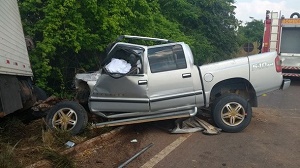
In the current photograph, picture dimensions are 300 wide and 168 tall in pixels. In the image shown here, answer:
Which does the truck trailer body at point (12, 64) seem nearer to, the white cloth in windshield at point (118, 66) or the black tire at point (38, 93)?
the black tire at point (38, 93)

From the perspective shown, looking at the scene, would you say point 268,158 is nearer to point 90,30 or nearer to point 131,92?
point 131,92

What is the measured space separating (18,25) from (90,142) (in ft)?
13.2

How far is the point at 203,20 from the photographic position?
18.6 m

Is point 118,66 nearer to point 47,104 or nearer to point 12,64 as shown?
point 12,64

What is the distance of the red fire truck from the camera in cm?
1498

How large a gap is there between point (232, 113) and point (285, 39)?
981cm

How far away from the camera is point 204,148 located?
227 inches

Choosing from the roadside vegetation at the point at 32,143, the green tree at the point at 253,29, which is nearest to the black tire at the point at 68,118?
the roadside vegetation at the point at 32,143

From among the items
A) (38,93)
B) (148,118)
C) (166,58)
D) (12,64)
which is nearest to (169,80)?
(166,58)

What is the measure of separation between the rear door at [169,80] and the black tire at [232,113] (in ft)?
1.78

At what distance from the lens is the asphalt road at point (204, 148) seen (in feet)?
16.8

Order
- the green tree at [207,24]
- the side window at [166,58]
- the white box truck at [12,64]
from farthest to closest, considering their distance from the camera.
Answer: the green tree at [207,24] < the side window at [166,58] < the white box truck at [12,64]

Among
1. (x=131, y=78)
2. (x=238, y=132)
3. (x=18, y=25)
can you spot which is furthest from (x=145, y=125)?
(x=18, y=25)

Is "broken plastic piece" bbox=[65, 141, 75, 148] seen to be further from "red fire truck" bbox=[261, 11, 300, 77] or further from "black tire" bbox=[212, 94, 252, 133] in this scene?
"red fire truck" bbox=[261, 11, 300, 77]
